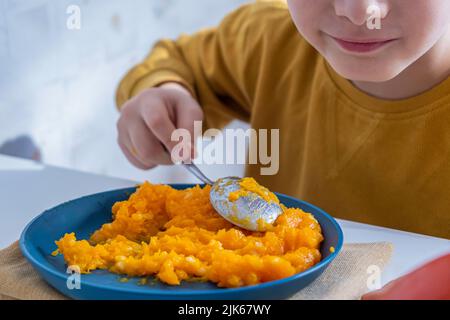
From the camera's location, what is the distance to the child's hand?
911mm

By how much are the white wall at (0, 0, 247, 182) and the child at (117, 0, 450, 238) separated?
0.65 feet

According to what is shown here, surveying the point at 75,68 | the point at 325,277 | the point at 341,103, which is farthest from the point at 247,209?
the point at 75,68

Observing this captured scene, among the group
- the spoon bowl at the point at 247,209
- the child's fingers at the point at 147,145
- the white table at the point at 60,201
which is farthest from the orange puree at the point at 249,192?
the child's fingers at the point at 147,145

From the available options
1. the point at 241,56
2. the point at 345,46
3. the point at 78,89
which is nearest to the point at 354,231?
the point at 345,46

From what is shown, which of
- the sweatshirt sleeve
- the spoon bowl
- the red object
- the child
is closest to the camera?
the red object

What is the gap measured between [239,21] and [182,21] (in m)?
0.55

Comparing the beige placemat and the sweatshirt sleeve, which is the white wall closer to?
the sweatshirt sleeve

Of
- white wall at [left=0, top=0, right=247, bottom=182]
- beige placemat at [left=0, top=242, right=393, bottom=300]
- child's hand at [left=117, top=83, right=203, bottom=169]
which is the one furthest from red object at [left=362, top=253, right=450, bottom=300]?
white wall at [left=0, top=0, right=247, bottom=182]

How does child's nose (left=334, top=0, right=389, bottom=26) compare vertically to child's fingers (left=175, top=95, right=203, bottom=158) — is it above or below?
above

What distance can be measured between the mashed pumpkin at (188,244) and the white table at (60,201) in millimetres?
108

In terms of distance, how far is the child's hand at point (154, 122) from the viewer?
911 millimetres

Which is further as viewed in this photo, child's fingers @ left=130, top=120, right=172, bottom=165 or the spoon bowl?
child's fingers @ left=130, top=120, right=172, bottom=165

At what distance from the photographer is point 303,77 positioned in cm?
108

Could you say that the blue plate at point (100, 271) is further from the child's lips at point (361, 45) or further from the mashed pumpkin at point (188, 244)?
the child's lips at point (361, 45)
